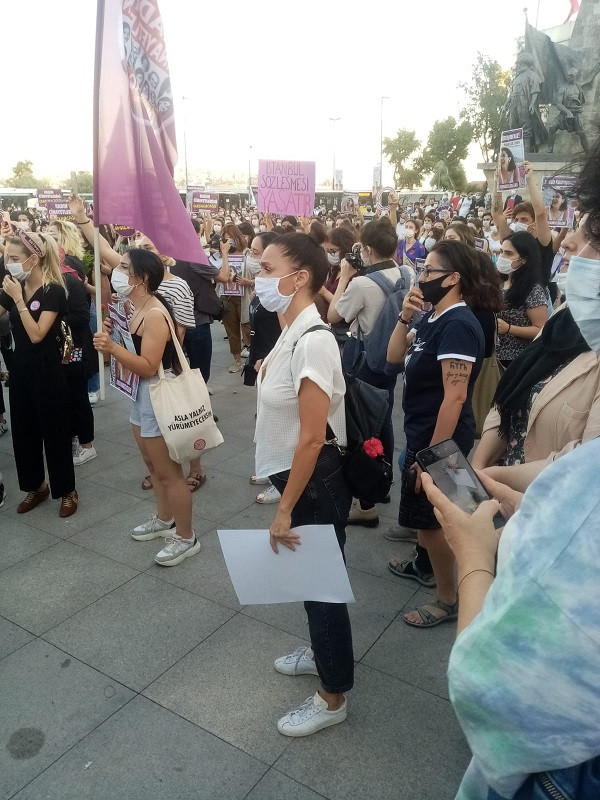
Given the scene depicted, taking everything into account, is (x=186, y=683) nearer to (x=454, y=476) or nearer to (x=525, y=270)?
(x=454, y=476)

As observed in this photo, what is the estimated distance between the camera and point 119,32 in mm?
2963

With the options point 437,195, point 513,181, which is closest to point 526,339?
point 513,181

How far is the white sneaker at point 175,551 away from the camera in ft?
11.6

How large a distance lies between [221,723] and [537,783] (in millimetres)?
1858

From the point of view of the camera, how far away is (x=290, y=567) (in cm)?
225

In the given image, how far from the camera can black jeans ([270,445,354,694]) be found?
224cm

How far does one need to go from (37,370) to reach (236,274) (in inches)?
162

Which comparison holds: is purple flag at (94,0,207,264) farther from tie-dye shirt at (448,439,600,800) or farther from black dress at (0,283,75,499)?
tie-dye shirt at (448,439,600,800)

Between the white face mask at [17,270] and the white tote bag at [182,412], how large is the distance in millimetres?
1268

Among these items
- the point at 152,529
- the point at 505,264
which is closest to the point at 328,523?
the point at 152,529

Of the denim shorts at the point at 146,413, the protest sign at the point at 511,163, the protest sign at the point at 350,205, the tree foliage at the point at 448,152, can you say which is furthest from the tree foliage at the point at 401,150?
the denim shorts at the point at 146,413

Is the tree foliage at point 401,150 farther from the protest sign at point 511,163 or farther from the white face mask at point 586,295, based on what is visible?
the white face mask at point 586,295

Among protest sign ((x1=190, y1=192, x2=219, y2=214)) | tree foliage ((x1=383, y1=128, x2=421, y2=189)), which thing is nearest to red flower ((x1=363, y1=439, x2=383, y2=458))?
protest sign ((x1=190, y1=192, x2=219, y2=214))

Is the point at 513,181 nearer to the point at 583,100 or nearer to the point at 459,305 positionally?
the point at 459,305
